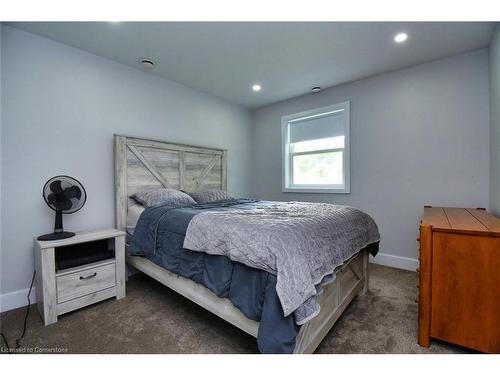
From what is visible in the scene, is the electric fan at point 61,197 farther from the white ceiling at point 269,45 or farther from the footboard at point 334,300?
the footboard at point 334,300

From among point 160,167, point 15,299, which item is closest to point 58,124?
point 160,167

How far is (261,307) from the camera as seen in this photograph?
122 cm

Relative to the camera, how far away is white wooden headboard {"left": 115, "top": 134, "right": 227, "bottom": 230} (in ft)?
8.40

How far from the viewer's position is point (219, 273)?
149cm

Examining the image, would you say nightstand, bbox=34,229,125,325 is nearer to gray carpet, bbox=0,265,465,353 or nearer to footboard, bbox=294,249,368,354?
gray carpet, bbox=0,265,465,353

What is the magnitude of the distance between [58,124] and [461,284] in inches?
140

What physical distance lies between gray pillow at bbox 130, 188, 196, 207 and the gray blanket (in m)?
0.86

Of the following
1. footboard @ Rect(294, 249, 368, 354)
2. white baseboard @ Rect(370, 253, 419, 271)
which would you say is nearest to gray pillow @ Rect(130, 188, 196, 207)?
footboard @ Rect(294, 249, 368, 354)

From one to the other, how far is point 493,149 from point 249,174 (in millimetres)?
3307

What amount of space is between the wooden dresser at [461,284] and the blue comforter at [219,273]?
3.33 feet

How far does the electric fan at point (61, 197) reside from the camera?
197cm

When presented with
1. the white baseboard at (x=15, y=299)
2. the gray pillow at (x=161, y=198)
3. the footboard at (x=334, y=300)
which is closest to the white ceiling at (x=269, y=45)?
the gray pillow at (x=161, y=198)
